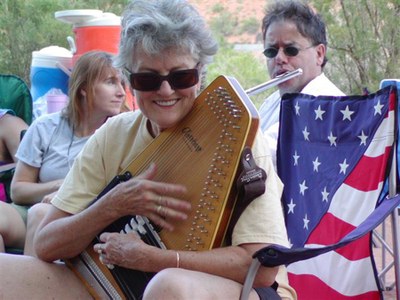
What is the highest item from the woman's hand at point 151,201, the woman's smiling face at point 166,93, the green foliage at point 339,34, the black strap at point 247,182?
the woman's smiling face at point 166,93

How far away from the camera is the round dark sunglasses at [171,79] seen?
7.38 ft

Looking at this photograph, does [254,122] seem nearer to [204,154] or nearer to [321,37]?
[204,154]

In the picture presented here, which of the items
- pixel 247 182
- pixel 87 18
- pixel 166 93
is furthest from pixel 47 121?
pixel 87 18

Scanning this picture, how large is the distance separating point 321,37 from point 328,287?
1538mm

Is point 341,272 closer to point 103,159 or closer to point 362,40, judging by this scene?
point 103,159

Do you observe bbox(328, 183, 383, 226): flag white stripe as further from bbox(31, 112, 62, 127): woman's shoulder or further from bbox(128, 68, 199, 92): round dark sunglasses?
bbox(31, 112, 62, 127): woman's shoulder

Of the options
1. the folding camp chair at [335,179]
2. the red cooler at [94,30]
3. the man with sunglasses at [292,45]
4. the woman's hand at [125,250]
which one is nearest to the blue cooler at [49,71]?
the red cooler at [94,30]

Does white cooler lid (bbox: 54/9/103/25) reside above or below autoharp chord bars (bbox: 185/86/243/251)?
below

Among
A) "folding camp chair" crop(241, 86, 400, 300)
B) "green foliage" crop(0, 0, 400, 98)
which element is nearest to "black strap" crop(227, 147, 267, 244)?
"folding camp chair" crop(241, 86, 400, 300)

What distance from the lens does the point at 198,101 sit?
7.43 ft

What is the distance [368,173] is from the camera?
280cm

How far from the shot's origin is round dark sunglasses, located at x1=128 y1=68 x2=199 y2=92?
225cm

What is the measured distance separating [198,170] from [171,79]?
0.29 m

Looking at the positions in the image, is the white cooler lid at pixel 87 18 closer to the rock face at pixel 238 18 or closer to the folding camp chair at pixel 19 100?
the folding camp chair at pixel 19 100
